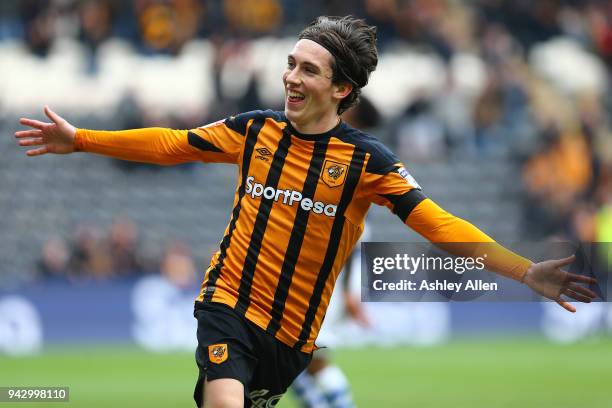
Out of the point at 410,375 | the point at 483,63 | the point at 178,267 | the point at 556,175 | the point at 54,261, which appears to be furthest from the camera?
the point at 483,63

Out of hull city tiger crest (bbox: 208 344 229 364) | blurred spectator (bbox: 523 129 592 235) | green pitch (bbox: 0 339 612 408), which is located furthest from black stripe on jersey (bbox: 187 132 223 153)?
blurred spectator (bbox: 523 129 592 235)

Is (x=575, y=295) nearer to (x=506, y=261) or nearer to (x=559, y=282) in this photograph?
(x=559, y=282)

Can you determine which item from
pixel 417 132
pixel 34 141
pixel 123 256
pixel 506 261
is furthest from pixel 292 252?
pixel 417 132

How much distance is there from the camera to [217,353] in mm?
5215

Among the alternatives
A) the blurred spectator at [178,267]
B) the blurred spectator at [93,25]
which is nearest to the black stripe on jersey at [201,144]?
the blurred spectator at [178,267]

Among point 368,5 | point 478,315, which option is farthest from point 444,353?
point 368,5

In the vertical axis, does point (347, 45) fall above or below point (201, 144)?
above

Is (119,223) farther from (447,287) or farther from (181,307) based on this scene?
(447,287)

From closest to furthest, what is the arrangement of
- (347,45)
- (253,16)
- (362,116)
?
(347,45), (362,116), (253,16)

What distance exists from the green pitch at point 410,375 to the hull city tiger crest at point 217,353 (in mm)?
4800

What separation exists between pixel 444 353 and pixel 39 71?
8.35 m

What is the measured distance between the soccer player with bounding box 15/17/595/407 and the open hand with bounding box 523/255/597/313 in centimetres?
24

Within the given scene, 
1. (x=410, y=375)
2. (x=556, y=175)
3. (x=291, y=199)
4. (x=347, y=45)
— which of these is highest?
(x=556, y=175)

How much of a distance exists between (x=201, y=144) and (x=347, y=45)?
852 millimetres
